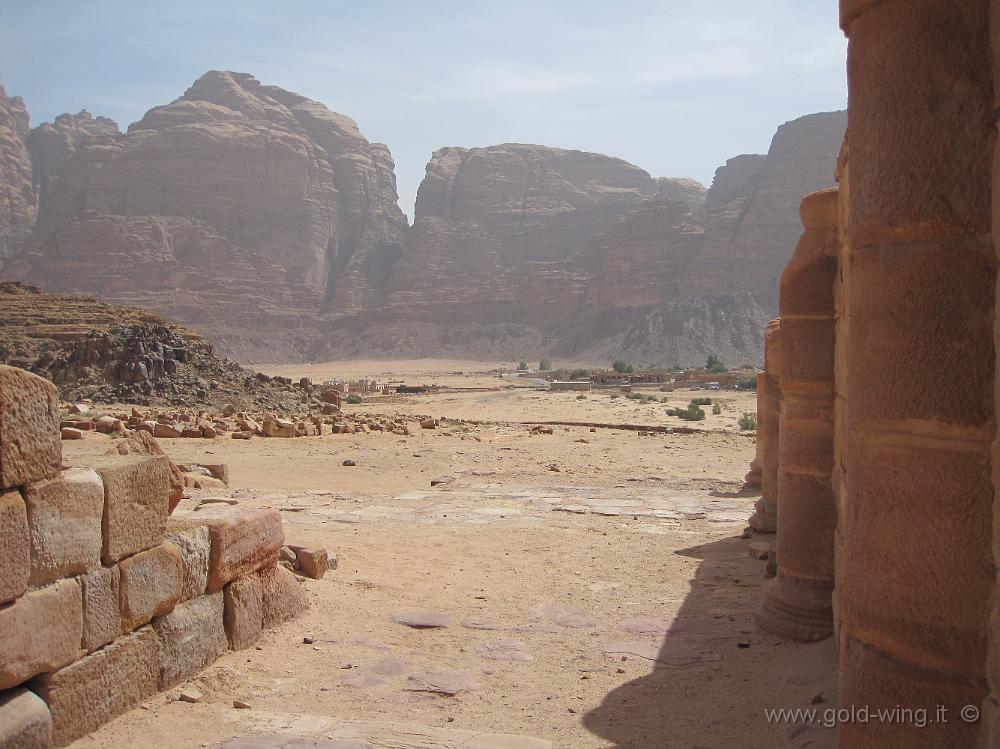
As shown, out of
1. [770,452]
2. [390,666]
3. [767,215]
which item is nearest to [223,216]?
[767,215]

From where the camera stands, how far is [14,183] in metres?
130

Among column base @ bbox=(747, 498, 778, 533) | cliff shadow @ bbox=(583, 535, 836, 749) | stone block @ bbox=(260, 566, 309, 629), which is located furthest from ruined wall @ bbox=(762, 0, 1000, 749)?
column base @ bbox=(747, 498, 778, 533)

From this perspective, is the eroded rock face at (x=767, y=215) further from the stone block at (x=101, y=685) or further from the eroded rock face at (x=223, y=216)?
the stone block at (x=101, y=685)

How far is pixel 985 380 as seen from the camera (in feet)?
8.61

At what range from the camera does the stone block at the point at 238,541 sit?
4840 mm

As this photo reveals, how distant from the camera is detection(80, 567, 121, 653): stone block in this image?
3.85m

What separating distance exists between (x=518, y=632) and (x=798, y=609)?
1686 mm

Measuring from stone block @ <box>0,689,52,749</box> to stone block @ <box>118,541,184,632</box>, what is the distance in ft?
1.99

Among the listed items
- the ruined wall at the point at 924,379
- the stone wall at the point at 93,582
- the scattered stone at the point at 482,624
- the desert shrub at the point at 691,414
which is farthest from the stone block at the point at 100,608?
the desert shrub at the point at 691,414

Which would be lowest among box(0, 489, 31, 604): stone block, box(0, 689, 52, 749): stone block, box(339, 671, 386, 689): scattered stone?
box(339, 671, 386, 689): scattered stone

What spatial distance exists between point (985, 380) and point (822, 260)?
2.94m

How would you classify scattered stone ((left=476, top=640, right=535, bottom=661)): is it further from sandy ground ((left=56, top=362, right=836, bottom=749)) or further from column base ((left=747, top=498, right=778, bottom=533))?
column base ((left=747, top=498, right=778, bottom=533))

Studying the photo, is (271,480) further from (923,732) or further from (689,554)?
(923,732)

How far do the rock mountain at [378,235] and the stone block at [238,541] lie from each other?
85.8 metres
